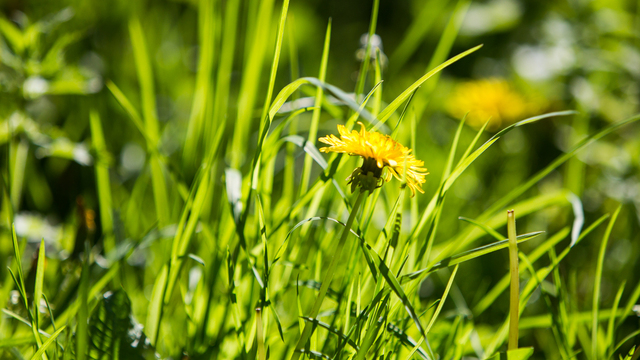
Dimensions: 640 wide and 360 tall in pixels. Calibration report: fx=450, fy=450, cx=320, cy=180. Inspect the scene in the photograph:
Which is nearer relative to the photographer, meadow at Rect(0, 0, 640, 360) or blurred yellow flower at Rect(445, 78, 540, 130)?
meadow at Rect(0, 0, 640, 360)

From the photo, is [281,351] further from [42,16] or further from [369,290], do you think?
[42,16]

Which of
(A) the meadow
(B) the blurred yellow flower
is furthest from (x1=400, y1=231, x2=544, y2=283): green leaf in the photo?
(B) the blurred yellow flower

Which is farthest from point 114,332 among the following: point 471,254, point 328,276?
point 471,254

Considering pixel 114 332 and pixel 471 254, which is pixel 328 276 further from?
pixel 114 332

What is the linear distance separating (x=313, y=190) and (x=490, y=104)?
1.03 metres

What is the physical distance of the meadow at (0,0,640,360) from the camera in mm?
428

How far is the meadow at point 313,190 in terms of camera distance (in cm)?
43

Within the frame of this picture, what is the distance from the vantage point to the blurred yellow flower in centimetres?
132

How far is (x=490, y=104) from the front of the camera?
1354 millimetres

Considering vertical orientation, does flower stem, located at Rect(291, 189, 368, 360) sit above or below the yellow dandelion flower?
below

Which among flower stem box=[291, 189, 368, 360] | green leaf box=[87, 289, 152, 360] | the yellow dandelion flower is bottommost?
green leaf box=[87, 289, 152, 360]

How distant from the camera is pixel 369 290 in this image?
581 millimetres

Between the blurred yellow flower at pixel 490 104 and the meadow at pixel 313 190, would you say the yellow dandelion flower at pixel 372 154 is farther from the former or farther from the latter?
the blurred yellow flower at pixel 490 104

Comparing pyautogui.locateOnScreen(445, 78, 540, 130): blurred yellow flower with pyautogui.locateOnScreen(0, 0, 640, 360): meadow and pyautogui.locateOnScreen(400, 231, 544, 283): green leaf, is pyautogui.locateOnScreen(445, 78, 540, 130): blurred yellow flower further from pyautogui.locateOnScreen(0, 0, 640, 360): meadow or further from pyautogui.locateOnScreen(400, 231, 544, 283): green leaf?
pyautogui.locateOnScreen(400, 231, 544, 283): green leaf
